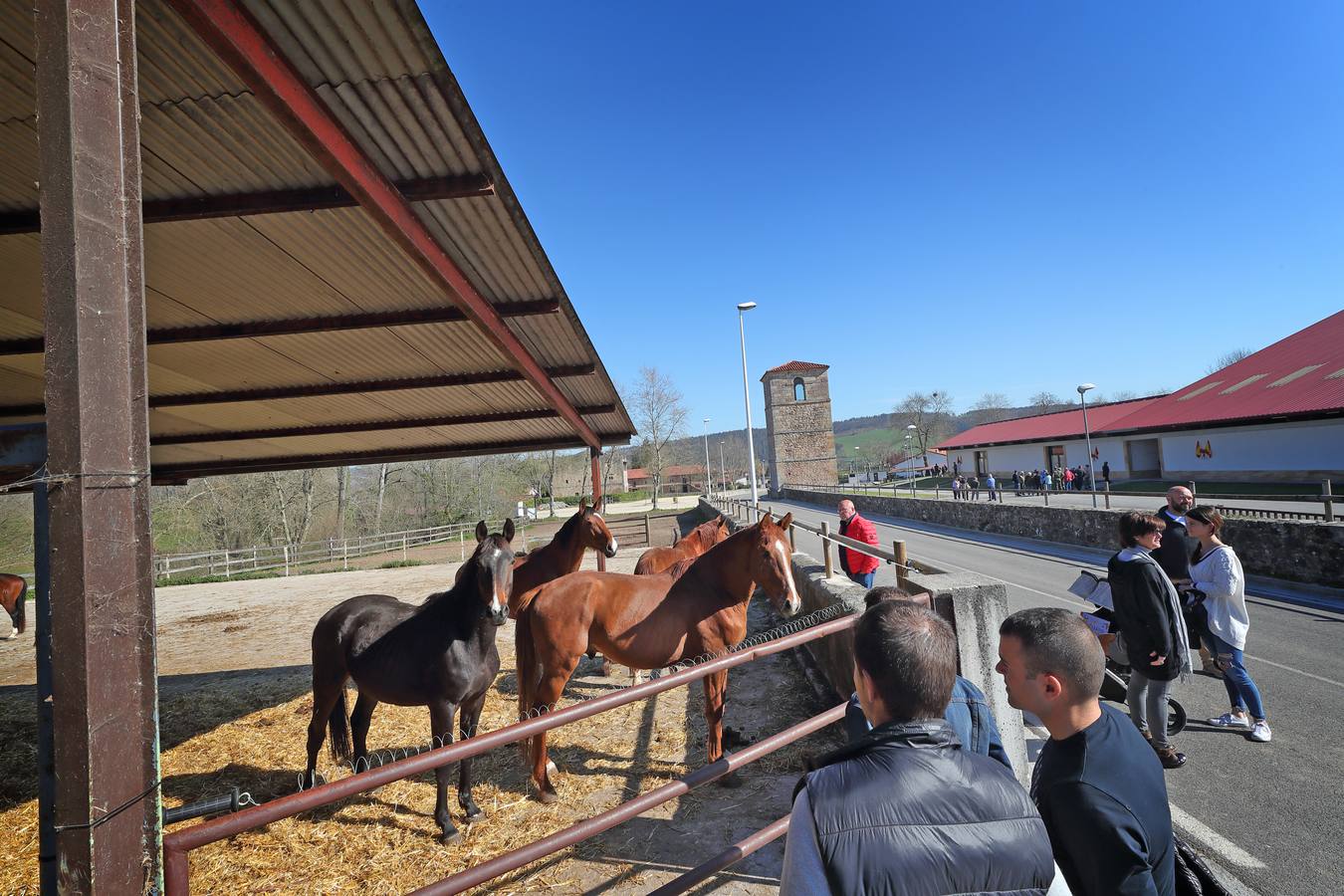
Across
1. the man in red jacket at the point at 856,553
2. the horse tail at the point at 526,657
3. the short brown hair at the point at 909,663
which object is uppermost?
the short brown hair at the point at 909,663

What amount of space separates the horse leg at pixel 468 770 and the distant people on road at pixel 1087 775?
3.45 metres

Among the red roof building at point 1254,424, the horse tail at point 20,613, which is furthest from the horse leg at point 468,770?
the red roof building at point 1254,424

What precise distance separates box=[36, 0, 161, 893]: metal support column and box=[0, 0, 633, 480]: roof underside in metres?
1.11

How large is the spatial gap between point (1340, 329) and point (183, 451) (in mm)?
35805

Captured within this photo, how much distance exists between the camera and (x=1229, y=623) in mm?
4562

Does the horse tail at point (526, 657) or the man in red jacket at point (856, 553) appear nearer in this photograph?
the horse tail at point (526, 657)

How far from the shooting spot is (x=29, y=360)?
625 cm

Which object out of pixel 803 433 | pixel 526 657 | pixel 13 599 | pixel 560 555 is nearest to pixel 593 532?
pixel 560 555

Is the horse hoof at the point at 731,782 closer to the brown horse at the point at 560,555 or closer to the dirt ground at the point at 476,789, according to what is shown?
the dirt ground at the point at 476,789

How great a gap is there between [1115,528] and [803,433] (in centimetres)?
4034

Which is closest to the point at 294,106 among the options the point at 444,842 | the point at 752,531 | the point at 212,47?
the point at 212,47

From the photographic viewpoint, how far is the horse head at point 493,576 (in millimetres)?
4281

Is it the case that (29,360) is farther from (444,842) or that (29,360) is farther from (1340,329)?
(1340,329)

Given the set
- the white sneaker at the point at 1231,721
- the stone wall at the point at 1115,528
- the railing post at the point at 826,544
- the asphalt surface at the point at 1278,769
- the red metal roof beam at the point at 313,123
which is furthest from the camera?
the stone wall at the point at 1115,528
